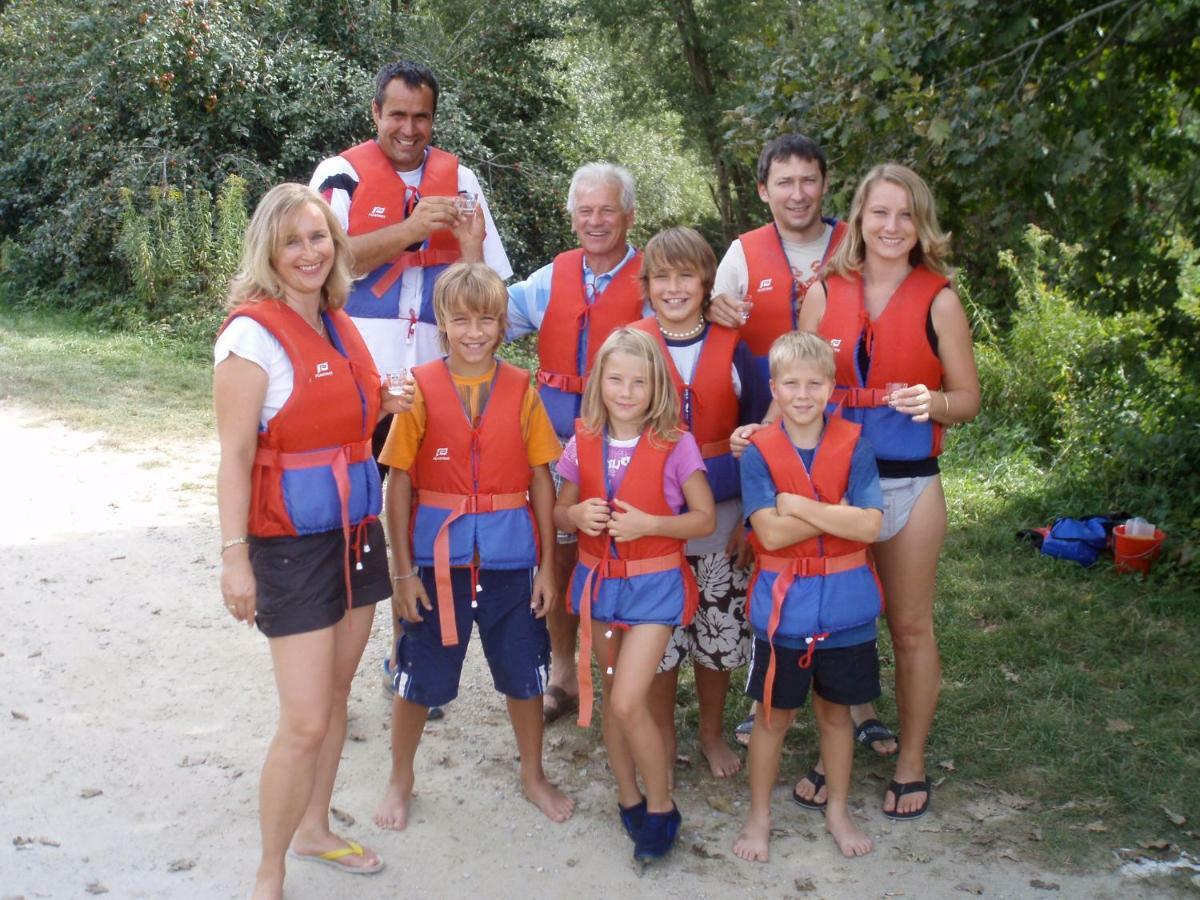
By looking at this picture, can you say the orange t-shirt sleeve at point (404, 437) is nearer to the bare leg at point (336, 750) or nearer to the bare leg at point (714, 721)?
the bare leg at point (336, 750)

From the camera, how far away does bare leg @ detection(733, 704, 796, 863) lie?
12.3 feet

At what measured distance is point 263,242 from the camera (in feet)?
10.7

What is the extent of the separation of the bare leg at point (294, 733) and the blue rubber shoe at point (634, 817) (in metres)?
1.01

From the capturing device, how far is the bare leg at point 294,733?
3.24m

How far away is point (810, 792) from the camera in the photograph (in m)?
4.04

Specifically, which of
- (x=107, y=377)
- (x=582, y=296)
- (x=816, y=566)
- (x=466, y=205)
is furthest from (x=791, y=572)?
(x=107, y=377)

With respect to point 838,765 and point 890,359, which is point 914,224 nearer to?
point 890,359

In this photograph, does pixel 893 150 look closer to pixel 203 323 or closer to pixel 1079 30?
pixel 1079 30

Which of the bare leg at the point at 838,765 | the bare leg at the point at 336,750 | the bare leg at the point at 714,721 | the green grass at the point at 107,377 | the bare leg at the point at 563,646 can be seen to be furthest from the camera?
the green grass at the point at 107,377

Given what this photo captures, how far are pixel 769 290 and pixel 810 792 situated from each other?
1.70 metres

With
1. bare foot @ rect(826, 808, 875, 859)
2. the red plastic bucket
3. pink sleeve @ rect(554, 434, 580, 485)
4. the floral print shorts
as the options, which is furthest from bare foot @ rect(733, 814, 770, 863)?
the red plastic bucket

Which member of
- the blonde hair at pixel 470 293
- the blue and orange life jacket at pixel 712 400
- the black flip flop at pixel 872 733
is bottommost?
the black flip flop at pixel 872 733

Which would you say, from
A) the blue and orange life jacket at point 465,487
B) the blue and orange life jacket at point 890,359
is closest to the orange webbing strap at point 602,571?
the blue and orange life jacket at point 465,487

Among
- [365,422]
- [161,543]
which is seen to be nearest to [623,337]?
[365,422]
